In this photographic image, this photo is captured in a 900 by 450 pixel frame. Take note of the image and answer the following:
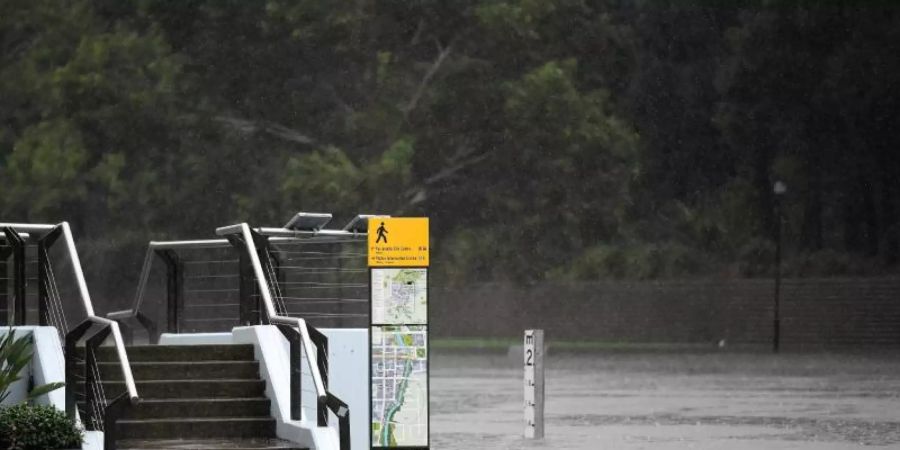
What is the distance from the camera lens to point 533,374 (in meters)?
17.4

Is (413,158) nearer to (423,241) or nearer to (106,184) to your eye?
(106,184)

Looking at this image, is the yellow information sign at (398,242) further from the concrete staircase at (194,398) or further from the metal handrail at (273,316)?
the concrete staircase at (194,398)

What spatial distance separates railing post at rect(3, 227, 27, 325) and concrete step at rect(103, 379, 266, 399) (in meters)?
1.44

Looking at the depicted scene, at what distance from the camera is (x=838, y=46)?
54.1 metres

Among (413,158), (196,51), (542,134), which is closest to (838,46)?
(542,134)

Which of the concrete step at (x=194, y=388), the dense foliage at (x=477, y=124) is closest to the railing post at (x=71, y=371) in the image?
the concrete step at (x=194, y=388)

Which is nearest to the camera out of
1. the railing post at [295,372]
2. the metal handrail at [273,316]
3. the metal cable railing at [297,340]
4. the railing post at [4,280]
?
the metal cable railing at [297,340]

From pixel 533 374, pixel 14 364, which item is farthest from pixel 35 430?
pixel 533 374

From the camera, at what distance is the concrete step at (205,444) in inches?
520

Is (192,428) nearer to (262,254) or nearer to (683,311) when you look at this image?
(262,254)

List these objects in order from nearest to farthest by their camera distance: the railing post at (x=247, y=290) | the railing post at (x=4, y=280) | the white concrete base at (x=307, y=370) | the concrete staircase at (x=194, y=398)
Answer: the concrete staircase at (x=194, y=398)
the white concrete base at (x=307, y=370)
the railing post at (x=4, y=280)
the railing post at (x=247, y=290)

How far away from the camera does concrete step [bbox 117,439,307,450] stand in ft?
43.4

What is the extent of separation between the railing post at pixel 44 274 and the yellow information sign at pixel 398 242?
3.64 m

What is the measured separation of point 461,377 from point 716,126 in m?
23.1
